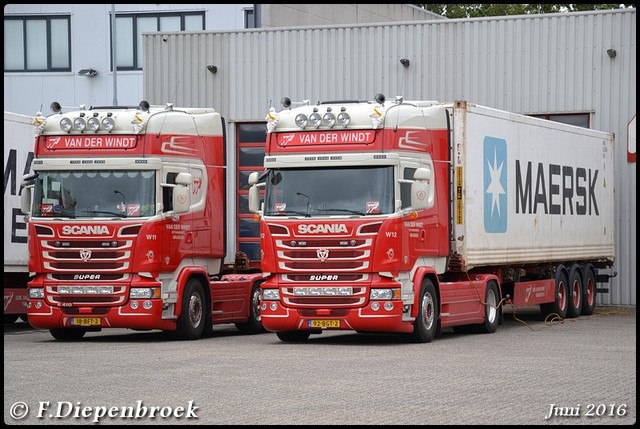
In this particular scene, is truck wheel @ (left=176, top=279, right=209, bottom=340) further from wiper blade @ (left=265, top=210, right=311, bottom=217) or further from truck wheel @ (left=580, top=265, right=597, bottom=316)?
truck wheel @ (left=580, top=265, right=597, bottom=316)

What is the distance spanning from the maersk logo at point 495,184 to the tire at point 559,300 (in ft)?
11.7

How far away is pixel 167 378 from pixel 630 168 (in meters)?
17.9

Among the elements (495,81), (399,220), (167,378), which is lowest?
(167,378)

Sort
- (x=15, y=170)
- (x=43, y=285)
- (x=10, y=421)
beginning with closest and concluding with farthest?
(x=10, y=421) → (x=43, y=285) → (x=15, y=170)

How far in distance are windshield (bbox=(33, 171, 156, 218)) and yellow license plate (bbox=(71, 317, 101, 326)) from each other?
1562mm

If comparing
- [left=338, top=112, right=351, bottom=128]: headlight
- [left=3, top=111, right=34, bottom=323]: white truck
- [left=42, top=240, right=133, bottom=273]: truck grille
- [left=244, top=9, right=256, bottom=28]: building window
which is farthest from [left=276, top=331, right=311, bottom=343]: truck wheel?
[left=244, top=9, right=256, bottom=28]: building window

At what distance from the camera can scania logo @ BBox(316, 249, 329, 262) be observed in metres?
20.6

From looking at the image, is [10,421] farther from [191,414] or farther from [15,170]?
[15,170]

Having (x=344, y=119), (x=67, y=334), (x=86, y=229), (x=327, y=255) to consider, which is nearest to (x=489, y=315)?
(x=327, y=255)

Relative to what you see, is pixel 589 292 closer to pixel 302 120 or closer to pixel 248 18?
pixel 302 120

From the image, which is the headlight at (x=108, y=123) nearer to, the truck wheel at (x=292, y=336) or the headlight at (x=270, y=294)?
the headlight at (x=270, y=294)

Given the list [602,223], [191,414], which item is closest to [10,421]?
[191,414]

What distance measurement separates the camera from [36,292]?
21922mm

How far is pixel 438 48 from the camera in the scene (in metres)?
32.0
